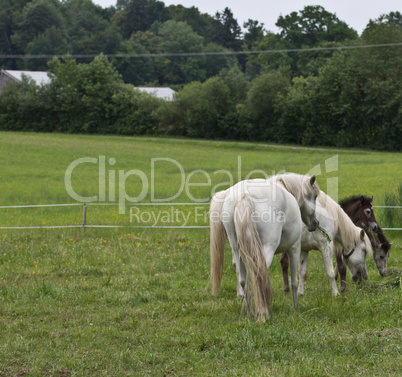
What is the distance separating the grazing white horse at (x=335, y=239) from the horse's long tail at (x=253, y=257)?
196cm

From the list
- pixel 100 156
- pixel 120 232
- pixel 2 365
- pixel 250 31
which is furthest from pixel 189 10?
pixel 2 365

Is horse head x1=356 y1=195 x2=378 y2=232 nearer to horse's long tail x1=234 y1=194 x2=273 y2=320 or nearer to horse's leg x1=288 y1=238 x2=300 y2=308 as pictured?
horse's leg x1=288 y1=238 x2=300 y2=308

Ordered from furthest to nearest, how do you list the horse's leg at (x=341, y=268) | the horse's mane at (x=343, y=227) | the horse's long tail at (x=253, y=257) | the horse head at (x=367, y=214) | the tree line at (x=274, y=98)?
the tree line at (x=274, y=98) < the horse head at (x=367, y=214) < the horse's leg at (x=341, y=268) < the horse's mane at (x=343, y=227) < the horse's long tail at (x=253, y=257)

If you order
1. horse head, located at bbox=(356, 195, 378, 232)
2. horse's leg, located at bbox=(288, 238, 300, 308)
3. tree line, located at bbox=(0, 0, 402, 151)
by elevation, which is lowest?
horse's leg, located at bbox=(288, 238, 300, 308)

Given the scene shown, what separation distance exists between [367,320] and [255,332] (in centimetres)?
133

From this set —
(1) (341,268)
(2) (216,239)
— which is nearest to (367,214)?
(1) (341,268)

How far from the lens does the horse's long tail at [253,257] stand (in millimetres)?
5293

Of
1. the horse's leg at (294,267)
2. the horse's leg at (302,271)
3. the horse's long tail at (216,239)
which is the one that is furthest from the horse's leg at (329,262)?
the horse's long tail at (216,239)

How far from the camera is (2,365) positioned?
4301 mm

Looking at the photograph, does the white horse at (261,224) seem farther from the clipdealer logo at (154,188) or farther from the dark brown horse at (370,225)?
the clipdealer logo at (154,188)

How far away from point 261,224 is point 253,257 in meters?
0.41

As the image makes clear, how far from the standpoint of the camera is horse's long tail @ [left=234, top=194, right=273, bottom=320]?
529 centimetres

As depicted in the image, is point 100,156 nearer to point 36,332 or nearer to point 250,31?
point 36,332

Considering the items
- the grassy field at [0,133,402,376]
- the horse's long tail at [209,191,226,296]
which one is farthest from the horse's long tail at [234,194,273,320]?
the horse's long tail at [209,191,226,296]
